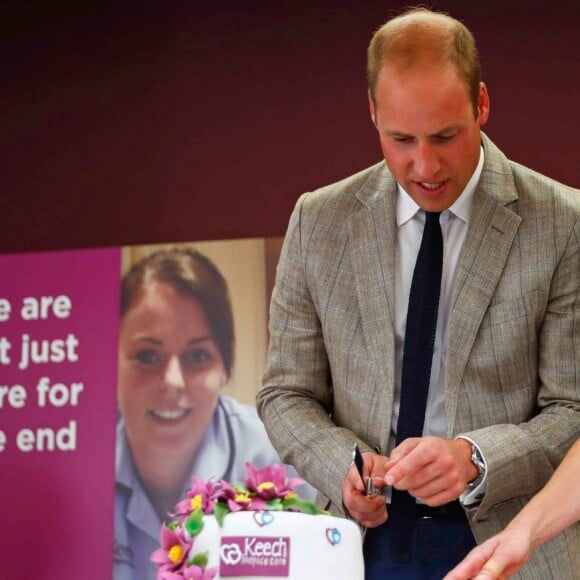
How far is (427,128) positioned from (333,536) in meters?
0.66

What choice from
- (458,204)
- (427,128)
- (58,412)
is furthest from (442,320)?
(58,412)

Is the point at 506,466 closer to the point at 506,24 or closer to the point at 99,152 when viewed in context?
the point at 506,24

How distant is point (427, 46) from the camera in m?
1.86

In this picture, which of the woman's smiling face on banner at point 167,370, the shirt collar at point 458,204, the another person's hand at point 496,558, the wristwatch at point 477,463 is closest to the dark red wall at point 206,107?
the woman's smiling face on banner at point 167,370

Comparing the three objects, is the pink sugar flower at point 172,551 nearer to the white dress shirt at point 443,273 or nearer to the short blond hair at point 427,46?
the white dress shirt at point 443,273

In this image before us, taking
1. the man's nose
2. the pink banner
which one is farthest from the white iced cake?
the pink banner

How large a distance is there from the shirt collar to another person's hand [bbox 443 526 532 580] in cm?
65

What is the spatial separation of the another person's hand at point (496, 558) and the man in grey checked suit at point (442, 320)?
0.68 feet

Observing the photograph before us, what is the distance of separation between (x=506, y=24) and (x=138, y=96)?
4.86ft

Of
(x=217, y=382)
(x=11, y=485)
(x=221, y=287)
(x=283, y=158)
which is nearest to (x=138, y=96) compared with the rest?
(x=283, y=158)

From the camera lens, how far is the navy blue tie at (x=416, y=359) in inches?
73.8

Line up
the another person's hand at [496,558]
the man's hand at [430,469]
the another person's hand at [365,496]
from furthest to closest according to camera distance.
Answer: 1. the another person's hand at [365,496]
2. the man's hand at [430,469]
3. the another person's hand at [496,558]

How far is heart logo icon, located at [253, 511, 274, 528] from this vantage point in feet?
4.96

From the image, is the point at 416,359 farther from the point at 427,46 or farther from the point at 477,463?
the point at 427,46
